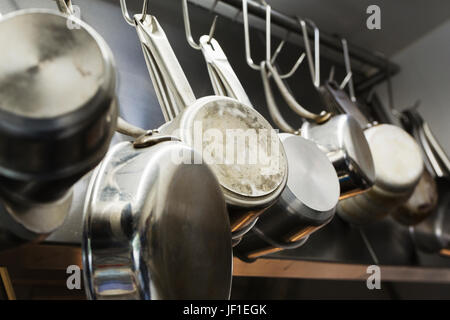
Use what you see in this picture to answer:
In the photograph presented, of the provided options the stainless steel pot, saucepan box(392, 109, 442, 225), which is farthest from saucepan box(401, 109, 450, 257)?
the stainless steel pot

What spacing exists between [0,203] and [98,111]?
118mm

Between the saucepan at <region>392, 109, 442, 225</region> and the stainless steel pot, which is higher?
the stainless steel pot

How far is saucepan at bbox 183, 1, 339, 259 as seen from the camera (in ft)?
1.86


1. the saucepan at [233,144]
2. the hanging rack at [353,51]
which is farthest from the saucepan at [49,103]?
the hanging rack at [353,51]

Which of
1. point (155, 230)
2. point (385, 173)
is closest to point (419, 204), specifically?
point (385, 173)

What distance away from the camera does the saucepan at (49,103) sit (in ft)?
0.74

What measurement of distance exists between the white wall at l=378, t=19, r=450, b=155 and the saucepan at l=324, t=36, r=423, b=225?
0.30 metres

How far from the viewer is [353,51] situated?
111 centimetres

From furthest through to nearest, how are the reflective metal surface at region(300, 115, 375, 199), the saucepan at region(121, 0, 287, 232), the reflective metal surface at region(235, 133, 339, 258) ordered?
the reflective metal surface at region(300, 115, 375, 199) → the reflective metal surface at region(235, 133, 339, 258) → the saucepan at region(121, 0, 287, 232)

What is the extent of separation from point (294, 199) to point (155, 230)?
28 centimetres

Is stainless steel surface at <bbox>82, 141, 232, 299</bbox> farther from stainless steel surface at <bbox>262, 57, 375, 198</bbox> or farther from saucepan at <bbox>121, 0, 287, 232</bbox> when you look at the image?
stainless steel surface at <bbox>262, 57, 375, 198</bbox>

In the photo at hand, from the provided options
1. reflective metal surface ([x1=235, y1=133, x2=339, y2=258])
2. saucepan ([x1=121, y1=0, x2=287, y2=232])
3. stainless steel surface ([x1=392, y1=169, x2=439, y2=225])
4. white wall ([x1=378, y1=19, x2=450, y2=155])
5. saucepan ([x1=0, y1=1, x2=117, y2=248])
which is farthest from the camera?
white wall ([x1=378, y1=19, x2=450, y2=155])

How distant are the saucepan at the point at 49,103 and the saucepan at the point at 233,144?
0.67ft
